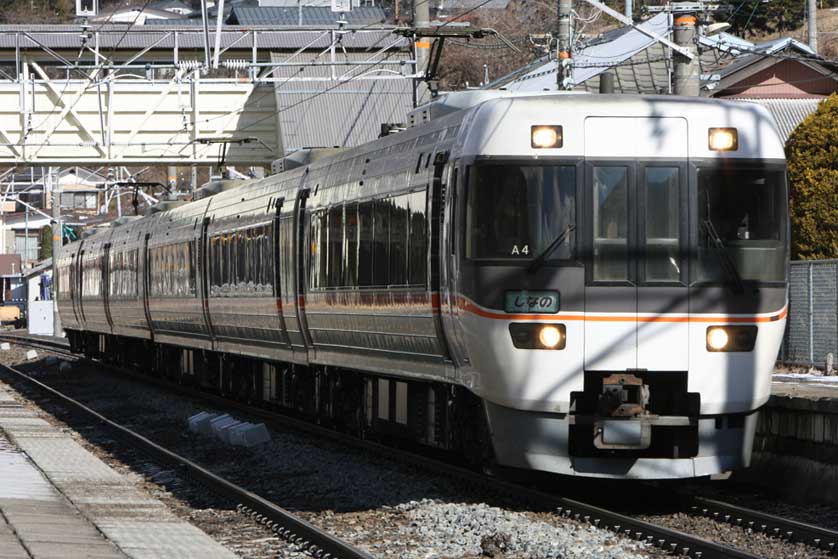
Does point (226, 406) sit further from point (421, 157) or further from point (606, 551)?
point (606, 551)

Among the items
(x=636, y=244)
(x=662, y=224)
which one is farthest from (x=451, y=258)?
(x=662, y=224)

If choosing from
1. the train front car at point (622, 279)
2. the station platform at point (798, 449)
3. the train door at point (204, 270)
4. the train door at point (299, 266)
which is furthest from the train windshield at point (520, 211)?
the train door at point (204, 270)

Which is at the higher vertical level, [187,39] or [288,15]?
[288,15]

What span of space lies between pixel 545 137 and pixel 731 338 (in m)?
1.88

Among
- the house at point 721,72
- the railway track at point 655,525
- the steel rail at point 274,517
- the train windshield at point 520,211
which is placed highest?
the house at point 721,72

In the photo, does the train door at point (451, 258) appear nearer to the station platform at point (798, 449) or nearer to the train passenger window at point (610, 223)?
the train passenger window at point (610, 223)

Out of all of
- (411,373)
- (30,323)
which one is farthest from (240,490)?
(30,323)

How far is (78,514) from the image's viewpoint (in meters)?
11.6

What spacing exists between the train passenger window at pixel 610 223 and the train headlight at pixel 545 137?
33 centimetres

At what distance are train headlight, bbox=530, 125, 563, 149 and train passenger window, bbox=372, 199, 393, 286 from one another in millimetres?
2788

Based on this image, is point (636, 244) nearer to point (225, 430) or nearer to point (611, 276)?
point (611, 276)

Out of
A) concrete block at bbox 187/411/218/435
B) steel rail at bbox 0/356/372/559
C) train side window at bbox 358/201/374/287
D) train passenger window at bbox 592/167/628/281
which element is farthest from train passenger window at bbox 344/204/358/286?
concrete block at bbox 187/411/218/435

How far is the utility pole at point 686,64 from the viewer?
20.4 meters

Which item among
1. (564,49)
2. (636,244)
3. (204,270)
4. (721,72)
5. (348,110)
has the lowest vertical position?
(204,270)
